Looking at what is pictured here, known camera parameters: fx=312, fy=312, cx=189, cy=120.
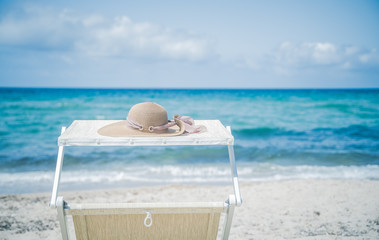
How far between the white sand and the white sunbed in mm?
1397

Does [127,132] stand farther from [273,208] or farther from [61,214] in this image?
[273,208]

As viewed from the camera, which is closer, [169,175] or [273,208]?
[273,208]

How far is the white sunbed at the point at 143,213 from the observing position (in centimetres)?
185

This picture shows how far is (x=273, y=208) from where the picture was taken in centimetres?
417

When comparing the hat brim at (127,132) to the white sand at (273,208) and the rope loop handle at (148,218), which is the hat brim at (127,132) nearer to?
the rope loop handle at (148,218)

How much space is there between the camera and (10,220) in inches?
141

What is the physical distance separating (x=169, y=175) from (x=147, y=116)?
4.10 meters

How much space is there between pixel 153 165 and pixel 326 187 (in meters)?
3.51

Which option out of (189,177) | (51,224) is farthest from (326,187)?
(51,224)

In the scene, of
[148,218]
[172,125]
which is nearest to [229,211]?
[148,218]

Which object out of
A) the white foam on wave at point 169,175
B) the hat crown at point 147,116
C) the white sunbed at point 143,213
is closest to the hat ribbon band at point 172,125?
the hat crown at point 147,116

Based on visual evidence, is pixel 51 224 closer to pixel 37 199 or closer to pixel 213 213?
pixel 37 199

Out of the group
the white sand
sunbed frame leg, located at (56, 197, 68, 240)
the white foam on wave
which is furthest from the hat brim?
the white foam on wave

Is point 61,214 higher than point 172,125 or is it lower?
lower
